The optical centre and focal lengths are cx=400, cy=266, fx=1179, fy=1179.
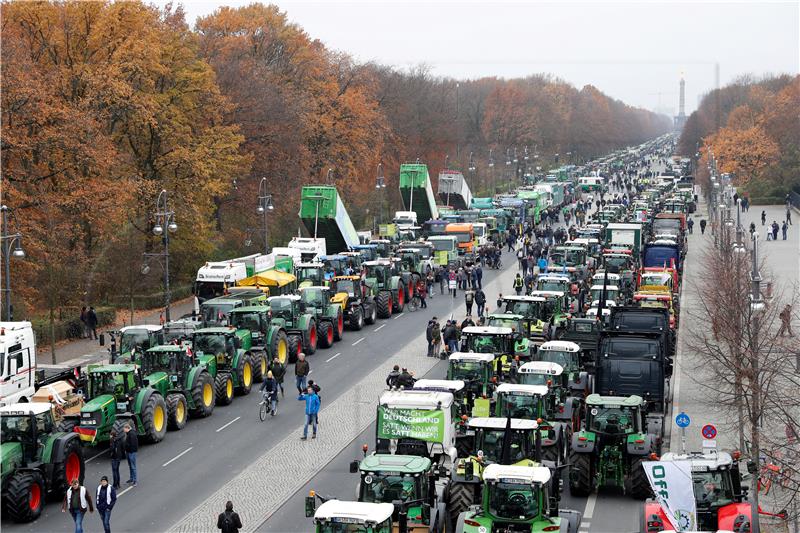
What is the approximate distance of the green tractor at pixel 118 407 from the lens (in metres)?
25.9

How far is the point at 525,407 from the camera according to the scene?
2422cm

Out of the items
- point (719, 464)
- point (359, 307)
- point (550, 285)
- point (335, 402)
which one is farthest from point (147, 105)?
point (719, 464)

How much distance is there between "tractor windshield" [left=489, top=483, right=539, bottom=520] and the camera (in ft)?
58.9

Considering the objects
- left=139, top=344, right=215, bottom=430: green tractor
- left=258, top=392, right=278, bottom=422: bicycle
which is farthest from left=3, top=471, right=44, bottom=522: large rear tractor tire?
left=258, top=392, right=278, bottom=422: bicycle

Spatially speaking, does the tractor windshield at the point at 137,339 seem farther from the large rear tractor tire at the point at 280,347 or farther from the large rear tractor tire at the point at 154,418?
the large rear tractor tire at the point at 280,347

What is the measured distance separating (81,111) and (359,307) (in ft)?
44.4

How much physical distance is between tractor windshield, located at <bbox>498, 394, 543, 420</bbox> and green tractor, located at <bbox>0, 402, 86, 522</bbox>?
341 inches

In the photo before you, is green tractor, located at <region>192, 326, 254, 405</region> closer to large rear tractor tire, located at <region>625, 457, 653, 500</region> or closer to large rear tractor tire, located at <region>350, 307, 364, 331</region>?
large rear tractor tire, located at <region>350, 307, 364, 331</region>

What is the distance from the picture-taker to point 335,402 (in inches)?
1275

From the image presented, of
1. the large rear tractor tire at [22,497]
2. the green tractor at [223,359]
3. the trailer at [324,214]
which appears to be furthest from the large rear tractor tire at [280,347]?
the trailer at [324,214]

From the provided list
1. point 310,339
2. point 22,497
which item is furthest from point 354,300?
point 22,497

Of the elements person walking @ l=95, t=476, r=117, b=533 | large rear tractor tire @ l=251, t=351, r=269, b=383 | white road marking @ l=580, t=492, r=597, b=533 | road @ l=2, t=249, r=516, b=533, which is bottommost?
white road marking @ l=580, t=492, r=597, b=533

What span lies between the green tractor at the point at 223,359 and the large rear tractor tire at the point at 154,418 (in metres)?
3.23

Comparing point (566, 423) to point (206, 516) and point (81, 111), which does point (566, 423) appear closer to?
point (206, 516)
